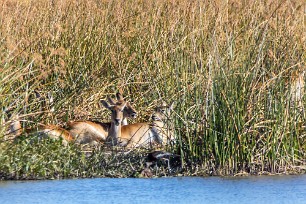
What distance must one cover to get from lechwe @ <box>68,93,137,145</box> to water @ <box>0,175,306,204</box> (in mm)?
2329

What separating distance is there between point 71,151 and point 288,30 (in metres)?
2.80

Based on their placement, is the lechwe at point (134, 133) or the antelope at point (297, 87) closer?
the antelope at point (297, 87)

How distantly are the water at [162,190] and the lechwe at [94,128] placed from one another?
2329 mm

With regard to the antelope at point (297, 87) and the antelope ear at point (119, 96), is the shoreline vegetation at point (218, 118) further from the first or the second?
the antelope ear at point (119, 96)

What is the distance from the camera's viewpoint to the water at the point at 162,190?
8.55 m

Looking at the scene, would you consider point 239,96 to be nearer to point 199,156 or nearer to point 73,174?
point 199,156

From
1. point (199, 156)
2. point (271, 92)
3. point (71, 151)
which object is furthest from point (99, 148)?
point (271, 92)

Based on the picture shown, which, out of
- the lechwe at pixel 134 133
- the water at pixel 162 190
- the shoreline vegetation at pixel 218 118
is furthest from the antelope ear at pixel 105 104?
the water at pixel 162 190

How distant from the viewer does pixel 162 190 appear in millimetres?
9047

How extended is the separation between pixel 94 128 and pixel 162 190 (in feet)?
11.5

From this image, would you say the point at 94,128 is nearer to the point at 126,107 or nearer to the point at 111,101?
the point at 111,101

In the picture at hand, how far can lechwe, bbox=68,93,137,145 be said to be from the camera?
1205 cm

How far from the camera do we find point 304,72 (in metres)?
10.1

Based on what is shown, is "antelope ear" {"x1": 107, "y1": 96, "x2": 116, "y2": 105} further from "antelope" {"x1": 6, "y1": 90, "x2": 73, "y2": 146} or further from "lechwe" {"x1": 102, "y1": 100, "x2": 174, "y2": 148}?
"antelope" {"x1": 6, "y1": 90, "x2": 73, "y2": 146}
